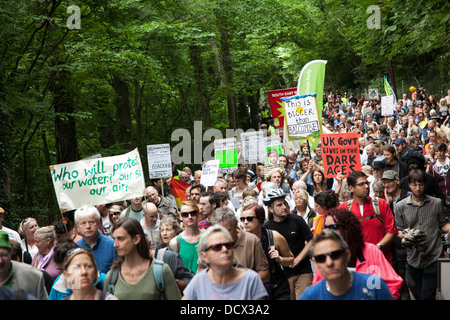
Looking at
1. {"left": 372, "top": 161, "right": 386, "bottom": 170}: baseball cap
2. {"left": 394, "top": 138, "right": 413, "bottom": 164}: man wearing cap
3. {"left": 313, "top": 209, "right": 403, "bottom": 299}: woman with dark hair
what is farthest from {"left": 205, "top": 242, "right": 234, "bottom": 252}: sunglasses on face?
{"left": 394, "top": 138, "right": 413, "bottom": 164}: man wearing cap

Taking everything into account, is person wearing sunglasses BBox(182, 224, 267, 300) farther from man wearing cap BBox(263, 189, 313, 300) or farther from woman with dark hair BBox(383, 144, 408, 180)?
woman with dark hair BBox(383, 144, 408, 180)

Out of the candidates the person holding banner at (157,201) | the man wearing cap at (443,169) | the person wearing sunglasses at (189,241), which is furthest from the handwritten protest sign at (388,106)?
the person wearing sunglasses at (189,241)

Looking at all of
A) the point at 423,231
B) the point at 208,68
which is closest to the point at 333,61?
the point at 208,68

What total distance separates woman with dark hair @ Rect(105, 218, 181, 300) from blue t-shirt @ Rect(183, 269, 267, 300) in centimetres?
49

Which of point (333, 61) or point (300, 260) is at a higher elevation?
point (333, 61)

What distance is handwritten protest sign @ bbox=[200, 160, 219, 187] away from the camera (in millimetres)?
14523

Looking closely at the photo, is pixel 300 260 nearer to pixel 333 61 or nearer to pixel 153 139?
pixel 153 139

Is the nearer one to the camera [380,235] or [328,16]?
[380,235]

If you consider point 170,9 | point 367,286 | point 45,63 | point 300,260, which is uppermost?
point 170,9

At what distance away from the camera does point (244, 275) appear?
421 cm

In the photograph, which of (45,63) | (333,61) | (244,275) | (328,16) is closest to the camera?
(244,275)

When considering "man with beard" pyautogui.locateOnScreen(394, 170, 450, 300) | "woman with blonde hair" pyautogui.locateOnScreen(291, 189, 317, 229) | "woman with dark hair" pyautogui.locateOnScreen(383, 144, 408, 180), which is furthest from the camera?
"woman with dark hair" pyautogui.locateOnScreen(383, 144, 408, 180)

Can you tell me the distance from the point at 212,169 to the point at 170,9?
10.2 m
